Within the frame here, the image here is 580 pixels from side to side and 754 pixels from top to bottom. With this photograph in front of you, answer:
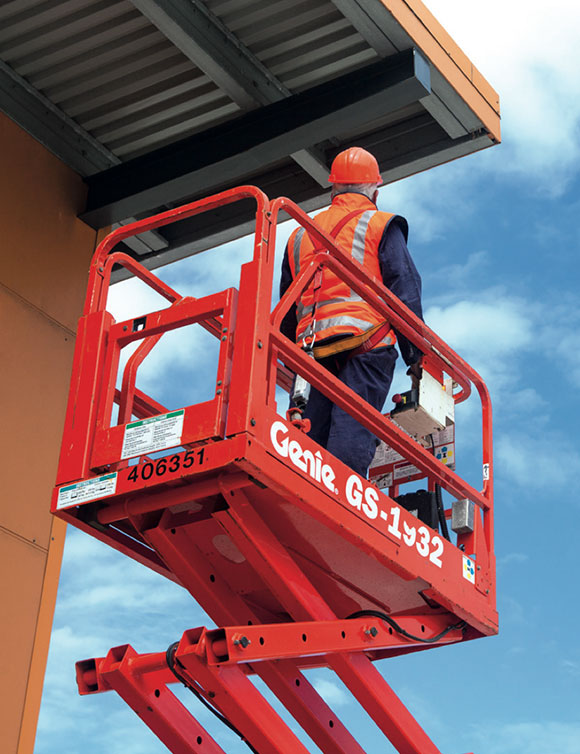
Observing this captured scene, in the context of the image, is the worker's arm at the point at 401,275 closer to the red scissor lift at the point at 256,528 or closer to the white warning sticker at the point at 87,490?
the red scissor lift at the point at 256,528

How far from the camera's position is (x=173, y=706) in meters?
6.59

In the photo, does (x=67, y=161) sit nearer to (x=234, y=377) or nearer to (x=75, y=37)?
(x=75, y=37)

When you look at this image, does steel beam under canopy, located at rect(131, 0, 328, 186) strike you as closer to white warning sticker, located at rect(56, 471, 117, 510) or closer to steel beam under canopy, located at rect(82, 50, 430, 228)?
steel beam under canopy, located at rect(82, 50, 430, 228)

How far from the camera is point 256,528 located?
6.09 meters

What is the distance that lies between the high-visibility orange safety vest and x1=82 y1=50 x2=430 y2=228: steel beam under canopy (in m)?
1.96

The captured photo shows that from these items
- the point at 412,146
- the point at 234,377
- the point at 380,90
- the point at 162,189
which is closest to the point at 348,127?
the point at 380,90

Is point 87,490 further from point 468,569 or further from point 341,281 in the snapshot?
point 468,569

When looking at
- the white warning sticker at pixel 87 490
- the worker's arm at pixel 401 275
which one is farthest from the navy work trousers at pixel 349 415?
the white warning sticker at pixel 87 490

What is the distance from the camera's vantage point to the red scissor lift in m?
5.86

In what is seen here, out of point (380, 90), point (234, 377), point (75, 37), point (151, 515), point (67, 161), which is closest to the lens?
point (234, 377)

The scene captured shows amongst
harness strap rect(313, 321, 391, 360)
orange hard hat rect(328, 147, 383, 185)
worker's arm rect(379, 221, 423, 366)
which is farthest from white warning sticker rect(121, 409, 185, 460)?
orange hard hat rect(328, 147, 383, 185)

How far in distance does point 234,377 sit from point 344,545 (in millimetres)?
1164

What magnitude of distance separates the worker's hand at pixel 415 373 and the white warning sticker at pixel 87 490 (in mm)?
2078

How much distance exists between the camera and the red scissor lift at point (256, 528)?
5859 millimetres
